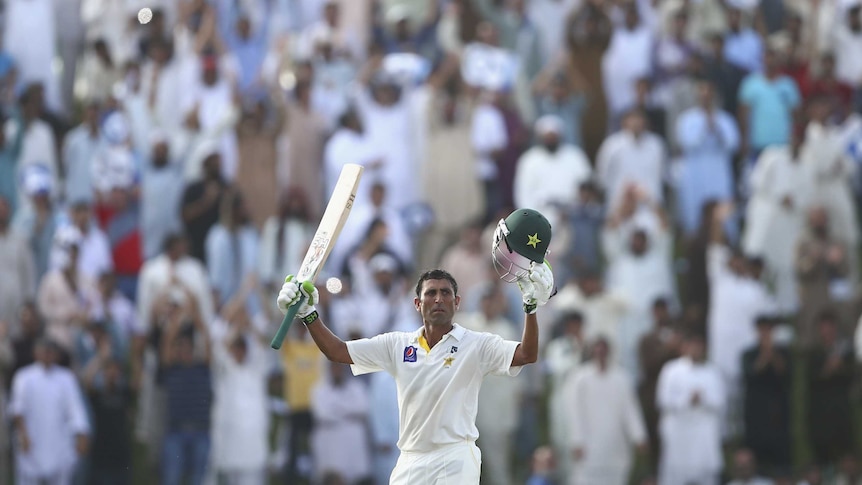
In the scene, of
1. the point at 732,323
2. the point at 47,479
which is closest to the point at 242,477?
the point at 47,479

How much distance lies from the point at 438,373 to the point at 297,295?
803mm

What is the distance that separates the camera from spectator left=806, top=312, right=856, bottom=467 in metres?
15.9

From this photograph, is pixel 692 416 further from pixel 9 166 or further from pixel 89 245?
pixel 9 166

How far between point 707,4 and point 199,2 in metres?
5.57

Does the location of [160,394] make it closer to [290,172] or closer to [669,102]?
[290,172]

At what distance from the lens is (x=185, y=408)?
15.3 metres

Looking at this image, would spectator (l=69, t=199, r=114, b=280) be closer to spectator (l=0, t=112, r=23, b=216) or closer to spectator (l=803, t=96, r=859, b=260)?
spectator (l=0, t=112, r=23, b=216)

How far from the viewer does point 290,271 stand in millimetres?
16438

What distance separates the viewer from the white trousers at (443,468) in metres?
8.25

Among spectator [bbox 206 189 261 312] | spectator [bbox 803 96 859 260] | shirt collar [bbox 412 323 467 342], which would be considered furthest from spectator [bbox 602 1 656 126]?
shirt collar [bbox 412 323 467 342]

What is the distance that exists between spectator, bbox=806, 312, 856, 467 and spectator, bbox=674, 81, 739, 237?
7.28ft

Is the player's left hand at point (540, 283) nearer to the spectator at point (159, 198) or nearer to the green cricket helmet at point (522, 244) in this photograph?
the green cricket helmet at point (522, 244)

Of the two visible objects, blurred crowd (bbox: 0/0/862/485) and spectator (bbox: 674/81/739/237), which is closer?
blurred crowd (bbox: 0/0/862/485)

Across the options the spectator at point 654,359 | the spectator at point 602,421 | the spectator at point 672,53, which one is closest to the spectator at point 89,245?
the spectator at point 602,421
